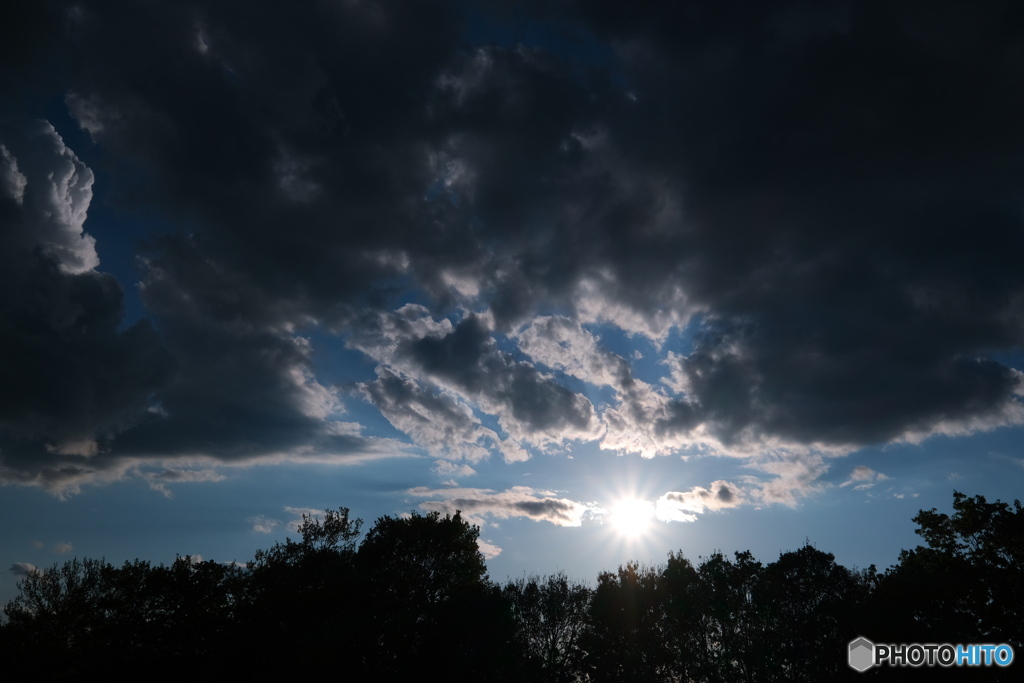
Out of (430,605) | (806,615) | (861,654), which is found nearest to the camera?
(861,654)

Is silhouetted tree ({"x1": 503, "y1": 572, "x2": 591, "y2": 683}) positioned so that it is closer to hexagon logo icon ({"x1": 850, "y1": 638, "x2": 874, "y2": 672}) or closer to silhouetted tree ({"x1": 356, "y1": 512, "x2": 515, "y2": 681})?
silhouetted tree ({"x1": 356, "y1": 512, "x2": 515, "y2": 681})

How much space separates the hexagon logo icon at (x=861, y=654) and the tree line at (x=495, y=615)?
0.54 m

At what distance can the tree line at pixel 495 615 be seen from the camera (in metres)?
34.1

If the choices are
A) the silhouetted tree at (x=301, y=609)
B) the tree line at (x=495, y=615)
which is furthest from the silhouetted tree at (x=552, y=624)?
the silhouetted tree at (x=301, y=609)

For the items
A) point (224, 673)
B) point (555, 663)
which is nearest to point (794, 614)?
point (555, 663)

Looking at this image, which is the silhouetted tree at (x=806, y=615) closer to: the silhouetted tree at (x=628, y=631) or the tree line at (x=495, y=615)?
the tree line at (x=495, y=615)

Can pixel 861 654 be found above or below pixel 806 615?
below

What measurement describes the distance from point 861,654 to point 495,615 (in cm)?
3011

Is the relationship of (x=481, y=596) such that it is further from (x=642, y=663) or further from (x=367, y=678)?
(x=642, y=663)

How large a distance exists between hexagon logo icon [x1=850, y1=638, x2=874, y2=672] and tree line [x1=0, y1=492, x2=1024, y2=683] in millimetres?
542

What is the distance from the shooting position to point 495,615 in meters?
43.0

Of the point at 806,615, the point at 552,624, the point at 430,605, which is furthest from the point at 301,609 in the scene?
the point at 806,615

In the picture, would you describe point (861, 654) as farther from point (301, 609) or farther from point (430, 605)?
point (301, 609)

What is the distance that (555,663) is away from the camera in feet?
139
